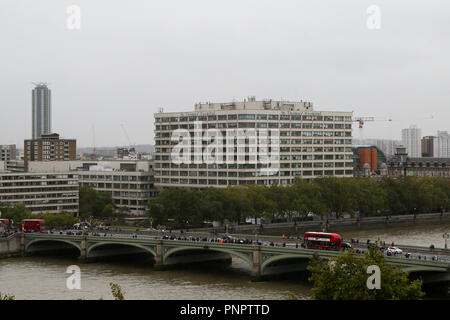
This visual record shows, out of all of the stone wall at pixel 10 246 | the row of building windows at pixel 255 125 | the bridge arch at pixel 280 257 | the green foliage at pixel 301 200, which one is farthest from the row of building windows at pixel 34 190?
the bridge arch at pixel 280 257

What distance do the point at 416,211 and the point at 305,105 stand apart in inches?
944

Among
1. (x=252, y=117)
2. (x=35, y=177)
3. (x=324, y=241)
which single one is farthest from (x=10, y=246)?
(x=252, y=117)

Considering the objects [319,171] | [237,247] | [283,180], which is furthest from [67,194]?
[237,247]

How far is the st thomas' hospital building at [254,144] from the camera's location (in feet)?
351

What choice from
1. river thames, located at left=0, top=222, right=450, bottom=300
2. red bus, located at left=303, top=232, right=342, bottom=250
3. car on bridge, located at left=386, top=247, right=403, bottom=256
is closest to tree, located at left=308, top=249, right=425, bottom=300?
river thames, located at left=0, top=222, right=450, bottom=300

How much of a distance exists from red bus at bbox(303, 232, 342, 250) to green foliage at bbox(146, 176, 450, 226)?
98.8 ft

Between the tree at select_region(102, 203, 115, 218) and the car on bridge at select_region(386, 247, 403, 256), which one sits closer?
the car on bridge at select_region(386, 247, 403, 256)

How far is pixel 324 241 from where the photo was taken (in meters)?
56.9

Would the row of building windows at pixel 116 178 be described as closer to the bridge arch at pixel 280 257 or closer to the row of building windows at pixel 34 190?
the row of building windows at pixel 34 190

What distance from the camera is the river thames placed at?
50938 mm

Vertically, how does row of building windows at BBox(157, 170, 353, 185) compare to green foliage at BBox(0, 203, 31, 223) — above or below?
above

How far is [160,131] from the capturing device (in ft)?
384

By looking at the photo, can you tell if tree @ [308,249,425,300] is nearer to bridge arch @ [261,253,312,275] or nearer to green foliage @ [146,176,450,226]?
bridge arch @ [261,253,312,275]
